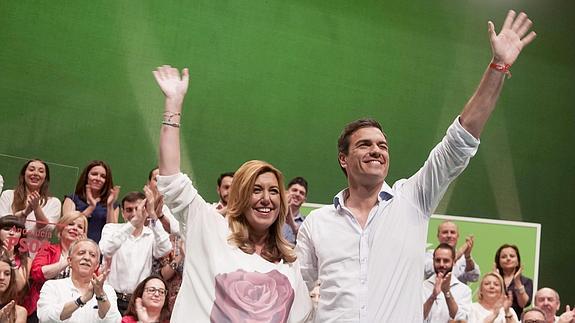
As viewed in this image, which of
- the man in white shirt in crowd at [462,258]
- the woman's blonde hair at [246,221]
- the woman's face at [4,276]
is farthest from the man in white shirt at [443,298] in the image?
the woman's blonde hair at [246,221]

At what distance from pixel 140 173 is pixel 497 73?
5465mm

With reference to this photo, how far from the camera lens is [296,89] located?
8961 millimetres

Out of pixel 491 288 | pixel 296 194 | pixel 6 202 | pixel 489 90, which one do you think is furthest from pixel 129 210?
pixel 489 90

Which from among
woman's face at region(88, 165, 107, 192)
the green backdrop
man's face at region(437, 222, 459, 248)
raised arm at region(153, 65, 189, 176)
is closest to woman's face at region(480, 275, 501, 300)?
man's face at region(437, 222, 459, 248)

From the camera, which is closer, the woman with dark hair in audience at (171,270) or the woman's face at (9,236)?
the woman's face at (9,236)

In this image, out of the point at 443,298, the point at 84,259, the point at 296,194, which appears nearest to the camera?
the point at 84,259

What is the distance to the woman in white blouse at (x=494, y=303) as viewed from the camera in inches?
257

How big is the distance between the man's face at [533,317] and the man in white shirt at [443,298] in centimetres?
44

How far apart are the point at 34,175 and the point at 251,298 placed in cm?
343

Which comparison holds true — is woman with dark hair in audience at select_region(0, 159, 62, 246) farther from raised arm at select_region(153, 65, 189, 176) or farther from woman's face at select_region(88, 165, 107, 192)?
raised arm at select_region(153, 65, 189, 176)

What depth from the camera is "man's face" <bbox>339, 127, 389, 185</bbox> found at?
2.96 meters

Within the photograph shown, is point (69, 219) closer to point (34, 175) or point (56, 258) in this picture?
point (56, 258)

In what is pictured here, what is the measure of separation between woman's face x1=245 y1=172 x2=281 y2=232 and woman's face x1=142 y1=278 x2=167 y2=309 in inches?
102

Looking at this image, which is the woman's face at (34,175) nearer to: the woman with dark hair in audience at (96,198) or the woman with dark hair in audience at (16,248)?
the woman with dark hair in audience at (96,198)
